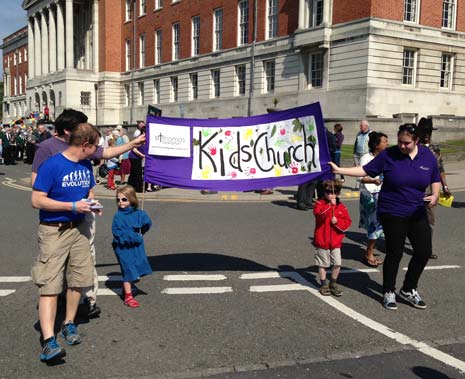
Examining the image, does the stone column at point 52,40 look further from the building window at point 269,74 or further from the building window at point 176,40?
the building window at point 269,74

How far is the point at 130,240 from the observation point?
5004 millimetres

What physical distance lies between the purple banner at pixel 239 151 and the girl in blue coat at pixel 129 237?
85cm

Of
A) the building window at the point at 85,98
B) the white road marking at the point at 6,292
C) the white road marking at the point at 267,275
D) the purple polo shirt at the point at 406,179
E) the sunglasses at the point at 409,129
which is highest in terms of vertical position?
the building window at the point at 85,98

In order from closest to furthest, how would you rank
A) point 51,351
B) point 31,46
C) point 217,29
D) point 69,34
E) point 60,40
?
1. point 51,351
2. point 217,29
3. point 69,34
4. point 60,40
5. point 31,46

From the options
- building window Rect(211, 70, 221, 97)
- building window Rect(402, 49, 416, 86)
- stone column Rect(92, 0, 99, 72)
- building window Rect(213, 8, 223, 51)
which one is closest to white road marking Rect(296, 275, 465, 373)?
building window Rect(402, 49, 416, 86)

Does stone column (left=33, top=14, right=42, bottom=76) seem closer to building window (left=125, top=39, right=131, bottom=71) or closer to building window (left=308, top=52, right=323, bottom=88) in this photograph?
building window (left=125, top=39, right=131, bottom=71)

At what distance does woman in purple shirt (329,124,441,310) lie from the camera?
5172 mm

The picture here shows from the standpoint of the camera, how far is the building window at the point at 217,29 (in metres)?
43.0

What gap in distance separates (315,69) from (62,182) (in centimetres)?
3162

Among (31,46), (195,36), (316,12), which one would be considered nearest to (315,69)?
(316,12)

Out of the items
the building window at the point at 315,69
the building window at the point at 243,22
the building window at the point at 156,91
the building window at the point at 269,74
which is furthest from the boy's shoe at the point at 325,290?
the building window at the point at 156,91

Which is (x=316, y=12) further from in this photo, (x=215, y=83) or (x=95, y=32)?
(x=95, y=32)

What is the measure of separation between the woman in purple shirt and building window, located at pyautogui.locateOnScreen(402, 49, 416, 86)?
93.4ft

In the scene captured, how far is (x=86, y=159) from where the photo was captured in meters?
4.30
